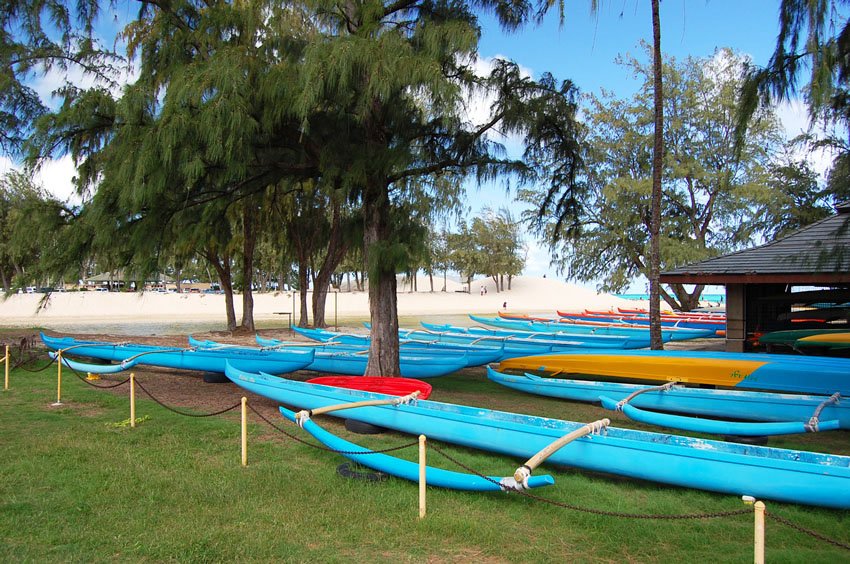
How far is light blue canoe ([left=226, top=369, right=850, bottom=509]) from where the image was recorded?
4.34 metres

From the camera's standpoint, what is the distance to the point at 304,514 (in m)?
4.43

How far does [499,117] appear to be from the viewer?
28.3ft

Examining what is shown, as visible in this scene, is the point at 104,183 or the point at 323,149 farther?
the point at 323,149

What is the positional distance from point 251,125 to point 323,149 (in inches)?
55.3

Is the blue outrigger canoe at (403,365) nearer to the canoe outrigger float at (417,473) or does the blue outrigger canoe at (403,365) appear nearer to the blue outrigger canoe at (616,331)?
the canoe outrigger float at (417,473)

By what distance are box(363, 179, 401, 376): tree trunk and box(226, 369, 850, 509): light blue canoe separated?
8.93ft

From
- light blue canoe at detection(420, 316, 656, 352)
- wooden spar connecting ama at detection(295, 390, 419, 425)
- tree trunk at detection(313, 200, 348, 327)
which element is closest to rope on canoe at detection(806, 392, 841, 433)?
wooden spar connecting ama at detection(295, 390, 419, 425)

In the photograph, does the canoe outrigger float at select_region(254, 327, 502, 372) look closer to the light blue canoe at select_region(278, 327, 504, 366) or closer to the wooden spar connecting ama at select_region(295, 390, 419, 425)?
the light blue canoe at select_region(278, 327, 504, 366)

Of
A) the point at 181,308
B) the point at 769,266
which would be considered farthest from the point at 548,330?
the point at 181,308

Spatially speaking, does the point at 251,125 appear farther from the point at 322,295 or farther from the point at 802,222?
the point at 802,222

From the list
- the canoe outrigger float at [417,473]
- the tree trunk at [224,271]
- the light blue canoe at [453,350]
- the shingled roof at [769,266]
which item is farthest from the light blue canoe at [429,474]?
the tree trunk at [224,271]

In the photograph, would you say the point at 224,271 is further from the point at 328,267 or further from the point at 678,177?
the point at 678,177

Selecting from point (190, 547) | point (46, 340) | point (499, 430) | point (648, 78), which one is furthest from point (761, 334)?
point (46, 340)

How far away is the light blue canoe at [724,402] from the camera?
696 centimetres
